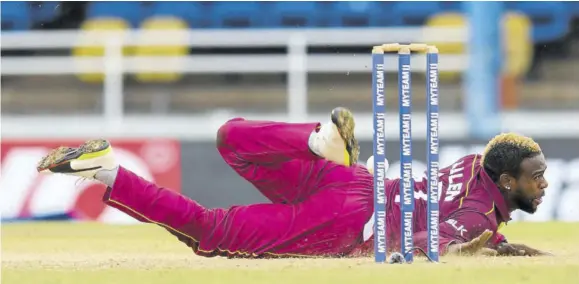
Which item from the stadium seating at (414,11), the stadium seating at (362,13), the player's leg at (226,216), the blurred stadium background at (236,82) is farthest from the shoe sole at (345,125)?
the stadium seating at (414,11)

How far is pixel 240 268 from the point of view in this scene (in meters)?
6.07

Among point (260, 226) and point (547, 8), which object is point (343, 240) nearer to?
point (260, 226)

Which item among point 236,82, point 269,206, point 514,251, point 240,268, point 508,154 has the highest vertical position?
point 508,154

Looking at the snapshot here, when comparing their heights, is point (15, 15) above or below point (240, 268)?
above

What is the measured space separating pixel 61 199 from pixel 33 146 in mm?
625

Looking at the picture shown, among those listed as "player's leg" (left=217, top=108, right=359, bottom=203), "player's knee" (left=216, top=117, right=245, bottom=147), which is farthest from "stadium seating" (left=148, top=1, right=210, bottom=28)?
"player's knee" (left=216, top=117, right=245, bottom=147)

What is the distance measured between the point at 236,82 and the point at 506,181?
11562 mm

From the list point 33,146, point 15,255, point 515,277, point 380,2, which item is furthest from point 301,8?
point 515,277

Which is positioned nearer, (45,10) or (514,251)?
(514,251)

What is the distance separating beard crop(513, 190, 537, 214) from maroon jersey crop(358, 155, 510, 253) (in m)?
0.07

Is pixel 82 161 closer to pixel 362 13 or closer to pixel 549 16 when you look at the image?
pixel 362 13

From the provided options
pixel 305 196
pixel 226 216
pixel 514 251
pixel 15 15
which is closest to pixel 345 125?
pixel 305 196

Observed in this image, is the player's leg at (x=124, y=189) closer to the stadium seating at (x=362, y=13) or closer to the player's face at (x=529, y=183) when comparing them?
the player's face at (x=529, y=183)

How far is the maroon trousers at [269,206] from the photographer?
653cm
